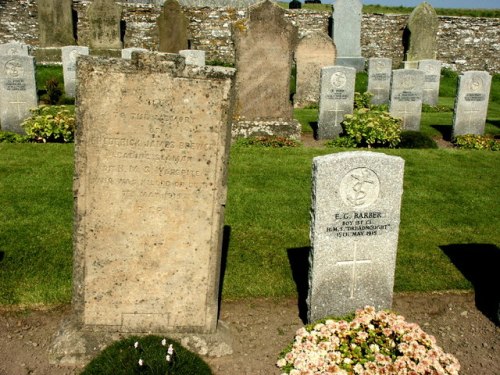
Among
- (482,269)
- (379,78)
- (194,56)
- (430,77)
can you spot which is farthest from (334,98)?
(482,269)

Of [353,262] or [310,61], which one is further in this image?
[310,61]

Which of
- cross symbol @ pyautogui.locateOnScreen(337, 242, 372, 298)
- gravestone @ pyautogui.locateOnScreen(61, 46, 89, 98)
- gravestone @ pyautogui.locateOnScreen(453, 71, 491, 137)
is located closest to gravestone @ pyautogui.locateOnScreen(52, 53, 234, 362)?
cross symbol @ pyautogui.locateOnScreen(337, 242, 372, 298)

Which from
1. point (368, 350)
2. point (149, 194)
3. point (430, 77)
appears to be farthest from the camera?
point (430, 77)

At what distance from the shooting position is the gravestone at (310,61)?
17.0 meters

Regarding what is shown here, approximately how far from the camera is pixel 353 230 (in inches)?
189

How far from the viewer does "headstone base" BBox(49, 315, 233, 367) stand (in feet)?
14.3

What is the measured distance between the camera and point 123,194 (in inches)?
167

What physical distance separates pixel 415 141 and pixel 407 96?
7.42 feet

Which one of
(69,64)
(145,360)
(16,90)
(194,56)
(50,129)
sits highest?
(194,56)

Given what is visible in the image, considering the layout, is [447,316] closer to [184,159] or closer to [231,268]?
[231,268]

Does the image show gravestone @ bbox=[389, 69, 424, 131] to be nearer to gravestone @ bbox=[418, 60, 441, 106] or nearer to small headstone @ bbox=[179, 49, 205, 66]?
gravestone @ bbox=[418, 60, 441, 106]

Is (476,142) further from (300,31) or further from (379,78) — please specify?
(300,31)

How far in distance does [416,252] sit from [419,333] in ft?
9.91

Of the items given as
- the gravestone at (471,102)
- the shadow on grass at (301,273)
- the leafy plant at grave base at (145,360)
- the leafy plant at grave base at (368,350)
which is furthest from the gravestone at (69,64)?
the leafy plant at grave base at (368,350)
